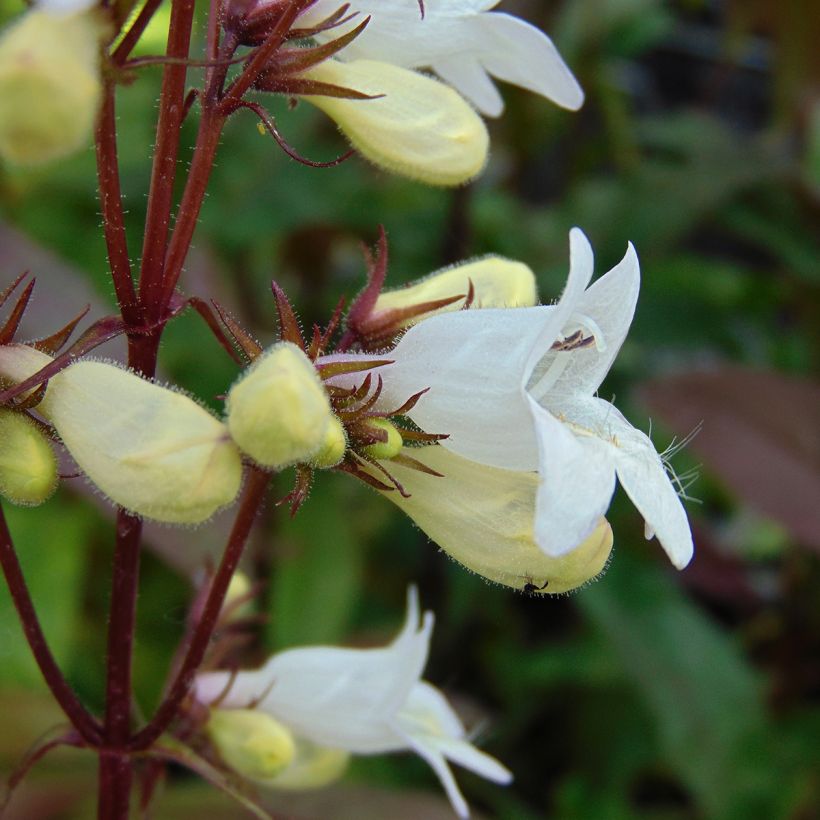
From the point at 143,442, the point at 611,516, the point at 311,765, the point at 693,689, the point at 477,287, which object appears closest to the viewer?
the point at 143,442

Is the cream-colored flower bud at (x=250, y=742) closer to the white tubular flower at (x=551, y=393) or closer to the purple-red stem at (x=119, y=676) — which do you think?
the purple-red stem at (x=119, y=676)

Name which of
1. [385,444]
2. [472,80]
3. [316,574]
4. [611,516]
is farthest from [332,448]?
[611,516]

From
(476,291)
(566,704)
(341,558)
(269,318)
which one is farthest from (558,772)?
(476,291)

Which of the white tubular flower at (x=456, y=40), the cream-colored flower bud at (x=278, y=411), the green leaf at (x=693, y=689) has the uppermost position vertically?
the white tubular flower at (x=456, y=40)

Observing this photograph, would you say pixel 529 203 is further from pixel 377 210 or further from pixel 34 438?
pixel 34 438

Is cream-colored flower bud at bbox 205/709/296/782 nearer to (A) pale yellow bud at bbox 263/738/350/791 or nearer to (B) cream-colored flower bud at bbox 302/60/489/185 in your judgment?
(A) pale yellow bud at bbox 263/738/350/791

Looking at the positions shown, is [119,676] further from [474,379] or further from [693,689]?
[693,689]

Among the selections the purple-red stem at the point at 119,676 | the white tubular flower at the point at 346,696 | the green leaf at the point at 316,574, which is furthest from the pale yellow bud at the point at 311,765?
the green leaf at the point at 316,574
